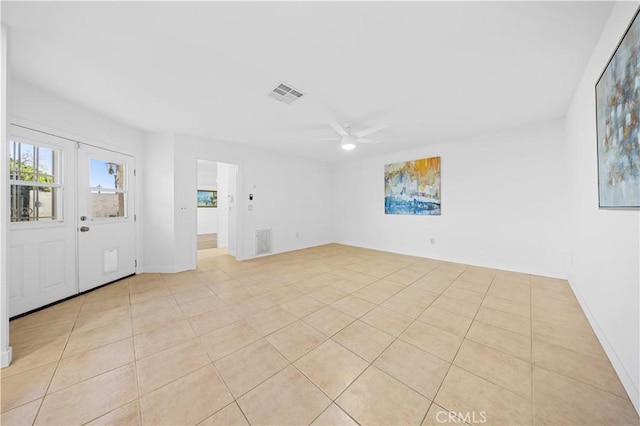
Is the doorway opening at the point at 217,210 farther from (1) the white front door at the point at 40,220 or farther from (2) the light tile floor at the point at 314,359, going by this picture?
(2) the light tile floor at the point at 314,359

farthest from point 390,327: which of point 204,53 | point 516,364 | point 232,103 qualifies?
point 232,103

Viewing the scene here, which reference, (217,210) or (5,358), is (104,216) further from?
(217,210)

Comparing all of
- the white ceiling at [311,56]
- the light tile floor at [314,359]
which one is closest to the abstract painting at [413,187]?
the white ceiling at [311,56]

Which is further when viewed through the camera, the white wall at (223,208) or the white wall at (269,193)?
the white wall at (223,208)

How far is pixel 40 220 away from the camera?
2682 millimetres

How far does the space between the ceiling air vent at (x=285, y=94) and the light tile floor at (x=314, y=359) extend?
2637 millimetres

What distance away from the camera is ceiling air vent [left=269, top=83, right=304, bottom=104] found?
259cm

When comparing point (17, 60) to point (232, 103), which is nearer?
point (17, 60)

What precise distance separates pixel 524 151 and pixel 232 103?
4895 millimetres

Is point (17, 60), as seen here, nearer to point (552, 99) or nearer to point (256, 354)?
point (256, 354)

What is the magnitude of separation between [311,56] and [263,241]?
4.32 m

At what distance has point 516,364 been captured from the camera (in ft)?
5.65

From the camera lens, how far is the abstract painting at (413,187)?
495 centimetres

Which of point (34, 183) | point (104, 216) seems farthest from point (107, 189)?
point (34, 183)
